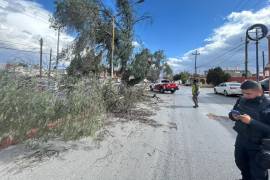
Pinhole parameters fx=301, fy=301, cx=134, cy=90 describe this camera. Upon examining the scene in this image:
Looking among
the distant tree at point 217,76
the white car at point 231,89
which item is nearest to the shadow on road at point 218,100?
the white car at point 231,89

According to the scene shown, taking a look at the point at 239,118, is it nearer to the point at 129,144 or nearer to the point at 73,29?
the point at 129,144

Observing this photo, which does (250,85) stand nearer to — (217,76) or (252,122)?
(252,122)

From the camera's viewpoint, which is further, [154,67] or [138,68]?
[154,67]

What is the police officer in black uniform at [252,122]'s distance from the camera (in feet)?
11.2

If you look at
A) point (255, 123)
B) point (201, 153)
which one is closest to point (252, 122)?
point (255, 123)

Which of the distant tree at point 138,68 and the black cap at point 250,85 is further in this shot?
the distant tree at point 138,68

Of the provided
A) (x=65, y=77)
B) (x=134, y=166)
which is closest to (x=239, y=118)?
(x=134, y=166)

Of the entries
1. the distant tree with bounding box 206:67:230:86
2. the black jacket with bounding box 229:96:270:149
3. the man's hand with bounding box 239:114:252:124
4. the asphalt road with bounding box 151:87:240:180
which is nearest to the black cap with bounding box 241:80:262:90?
the black jacket with bounding box 229:96:270:149

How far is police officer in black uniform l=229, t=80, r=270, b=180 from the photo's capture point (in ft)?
11.2

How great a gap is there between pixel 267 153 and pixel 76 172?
2.99m

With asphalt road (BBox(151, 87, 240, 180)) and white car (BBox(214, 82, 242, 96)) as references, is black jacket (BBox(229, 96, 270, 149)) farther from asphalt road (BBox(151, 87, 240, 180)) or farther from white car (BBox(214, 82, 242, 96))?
white car (BBox(214, 82, 242, 96))

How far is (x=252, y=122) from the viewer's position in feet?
11.1

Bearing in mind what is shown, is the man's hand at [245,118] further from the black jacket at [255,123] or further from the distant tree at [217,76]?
the distant tree at [217,76]

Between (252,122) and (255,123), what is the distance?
34 mm
